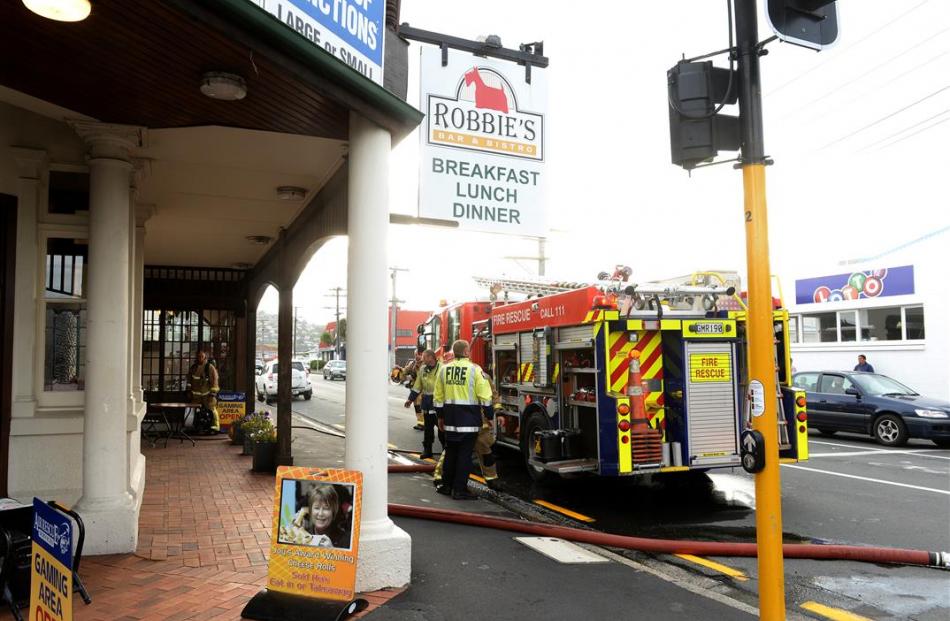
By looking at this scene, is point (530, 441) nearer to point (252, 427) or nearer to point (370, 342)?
point (252, 427)

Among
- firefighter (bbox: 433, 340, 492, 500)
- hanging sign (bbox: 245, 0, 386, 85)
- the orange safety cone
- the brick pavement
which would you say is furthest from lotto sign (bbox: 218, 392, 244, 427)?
hanging sign (bbox: 245, 0, 386, 85)

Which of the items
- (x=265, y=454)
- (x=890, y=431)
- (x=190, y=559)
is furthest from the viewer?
(x=890, y=431)

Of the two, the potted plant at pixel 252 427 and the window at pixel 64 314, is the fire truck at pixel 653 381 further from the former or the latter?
the window at pixel 64 314

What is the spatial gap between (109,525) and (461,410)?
3.78 m

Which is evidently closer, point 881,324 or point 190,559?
point 190,559

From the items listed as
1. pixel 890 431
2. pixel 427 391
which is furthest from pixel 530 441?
pixel 890 431

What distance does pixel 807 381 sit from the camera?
15594mm

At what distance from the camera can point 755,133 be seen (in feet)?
12.3

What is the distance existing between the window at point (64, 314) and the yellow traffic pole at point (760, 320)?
501cm

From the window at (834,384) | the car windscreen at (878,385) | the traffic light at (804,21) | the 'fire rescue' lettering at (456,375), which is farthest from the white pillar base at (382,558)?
the window at (834,384)

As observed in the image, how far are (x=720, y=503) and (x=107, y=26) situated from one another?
24.0 feet

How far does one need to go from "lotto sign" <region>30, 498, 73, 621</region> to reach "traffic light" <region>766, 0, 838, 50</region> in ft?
14.0

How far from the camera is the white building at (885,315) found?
18.3 metres

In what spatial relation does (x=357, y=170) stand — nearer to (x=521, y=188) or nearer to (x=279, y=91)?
(x=279, y=91)
